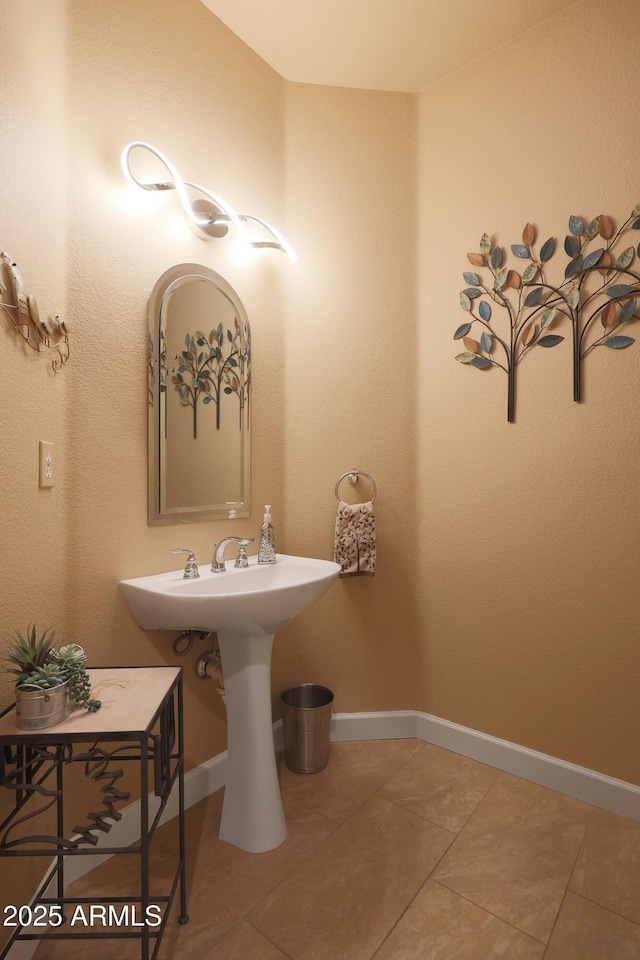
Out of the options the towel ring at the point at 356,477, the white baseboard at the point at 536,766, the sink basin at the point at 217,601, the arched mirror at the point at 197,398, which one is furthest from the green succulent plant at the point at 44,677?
the white baseboard at the point at 536,766

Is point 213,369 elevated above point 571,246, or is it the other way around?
point 571,246

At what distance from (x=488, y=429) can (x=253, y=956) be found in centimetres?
172

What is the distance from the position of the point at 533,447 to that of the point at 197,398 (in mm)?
1212

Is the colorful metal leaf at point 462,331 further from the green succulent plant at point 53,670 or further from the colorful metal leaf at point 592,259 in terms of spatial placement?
the green succulent plant at point 53,670

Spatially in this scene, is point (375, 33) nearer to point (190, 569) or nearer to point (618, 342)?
point (618, 342)

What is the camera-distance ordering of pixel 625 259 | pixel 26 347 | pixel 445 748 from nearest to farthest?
1. pixel 26 347
2. pixel 625 259
3. pixel 445 748

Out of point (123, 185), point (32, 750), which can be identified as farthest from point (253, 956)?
point (123, 185)

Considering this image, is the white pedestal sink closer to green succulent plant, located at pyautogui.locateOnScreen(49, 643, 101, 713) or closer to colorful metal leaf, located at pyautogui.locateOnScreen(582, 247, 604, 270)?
green succulent plant, located at pyautogui.locateOnScreen(49, 643, 101, 713)

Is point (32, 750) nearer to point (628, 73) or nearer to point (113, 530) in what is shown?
point (113, 530)

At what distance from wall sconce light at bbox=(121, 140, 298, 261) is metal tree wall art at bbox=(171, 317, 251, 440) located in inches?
12.1

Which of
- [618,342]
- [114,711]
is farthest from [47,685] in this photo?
[618,342]

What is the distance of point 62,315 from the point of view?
140cm

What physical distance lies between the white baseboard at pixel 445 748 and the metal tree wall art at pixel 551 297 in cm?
126

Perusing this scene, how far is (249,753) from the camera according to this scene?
1.60m
